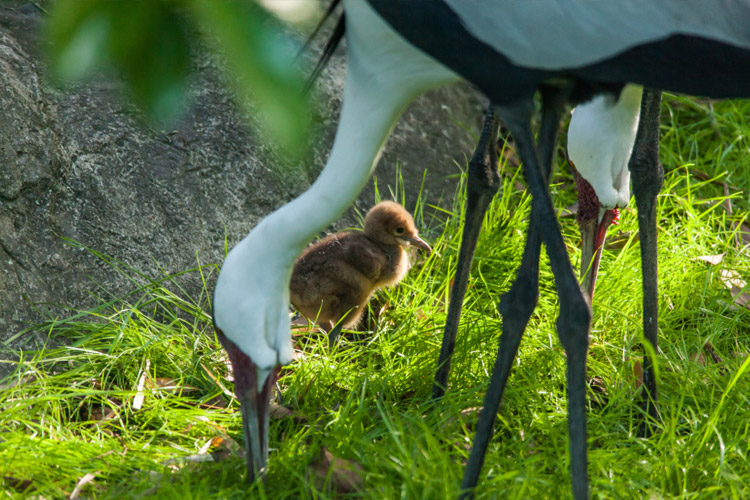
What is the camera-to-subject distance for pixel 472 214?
2.81 metres

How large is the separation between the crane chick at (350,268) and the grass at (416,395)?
0.14 metres

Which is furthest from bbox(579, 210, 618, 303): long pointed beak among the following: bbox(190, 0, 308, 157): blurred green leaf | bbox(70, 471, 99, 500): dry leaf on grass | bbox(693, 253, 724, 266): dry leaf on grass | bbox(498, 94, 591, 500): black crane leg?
bbox(190, 0, 308, 157): blurred green leaf

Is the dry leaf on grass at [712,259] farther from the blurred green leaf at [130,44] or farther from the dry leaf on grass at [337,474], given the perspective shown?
the blurred green leaf at [130,44]

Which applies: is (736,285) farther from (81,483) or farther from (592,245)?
(81,483)

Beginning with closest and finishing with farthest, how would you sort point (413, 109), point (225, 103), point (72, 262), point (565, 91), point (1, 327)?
point (565, 91) < point (1, 327) < point (72, 262) < point (225, 103) < point (413, 109)

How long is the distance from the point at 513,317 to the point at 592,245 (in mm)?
1281

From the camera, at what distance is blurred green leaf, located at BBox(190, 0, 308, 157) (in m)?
0.94

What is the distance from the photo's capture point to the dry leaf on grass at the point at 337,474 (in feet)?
7.45

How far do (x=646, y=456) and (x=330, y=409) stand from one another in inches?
42.0

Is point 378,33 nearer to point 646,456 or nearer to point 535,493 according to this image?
point 535,493

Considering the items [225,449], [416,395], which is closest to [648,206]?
[416,395]

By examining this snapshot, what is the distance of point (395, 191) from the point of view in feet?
13.3

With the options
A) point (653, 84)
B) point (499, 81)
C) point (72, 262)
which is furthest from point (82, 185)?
point (653, 84)

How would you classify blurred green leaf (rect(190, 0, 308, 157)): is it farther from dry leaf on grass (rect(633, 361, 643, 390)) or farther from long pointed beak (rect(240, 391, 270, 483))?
dry leaf on grass (rect(633, 361, 643, 390))
